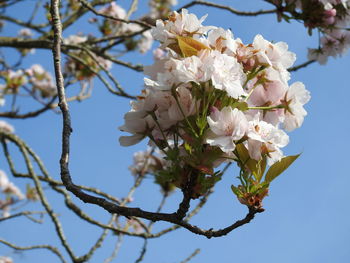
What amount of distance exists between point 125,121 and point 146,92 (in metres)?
0.09

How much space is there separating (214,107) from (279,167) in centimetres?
21

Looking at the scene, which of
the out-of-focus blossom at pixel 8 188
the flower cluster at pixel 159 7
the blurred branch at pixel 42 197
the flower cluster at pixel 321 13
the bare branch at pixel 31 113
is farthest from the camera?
the out-of-focus blossom at pixel 8 188

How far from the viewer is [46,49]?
10.00ft

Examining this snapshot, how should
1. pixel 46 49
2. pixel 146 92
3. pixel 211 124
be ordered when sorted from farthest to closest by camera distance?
pixel 46 49
pixel 146 92
pixel 211 124

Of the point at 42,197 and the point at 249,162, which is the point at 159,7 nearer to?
the point at 42,197

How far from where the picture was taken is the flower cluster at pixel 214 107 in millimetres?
1031

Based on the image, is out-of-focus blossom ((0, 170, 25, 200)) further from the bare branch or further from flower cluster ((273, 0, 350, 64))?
flower cluster ((273, 0, 350, 64))

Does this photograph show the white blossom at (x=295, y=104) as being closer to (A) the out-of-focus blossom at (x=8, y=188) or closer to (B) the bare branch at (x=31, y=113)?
(B) the bare branch at (x=31, y=113)

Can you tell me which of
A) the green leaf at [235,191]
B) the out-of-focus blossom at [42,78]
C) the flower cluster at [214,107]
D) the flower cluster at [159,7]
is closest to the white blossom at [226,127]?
the flower cluster at [214,107]

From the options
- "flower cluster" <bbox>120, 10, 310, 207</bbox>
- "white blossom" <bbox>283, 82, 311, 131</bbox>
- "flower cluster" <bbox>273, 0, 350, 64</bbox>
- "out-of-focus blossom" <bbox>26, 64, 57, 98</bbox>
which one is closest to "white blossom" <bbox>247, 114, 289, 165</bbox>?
"flower cluster" <bbox>120, 10, 310, 207</bbox>

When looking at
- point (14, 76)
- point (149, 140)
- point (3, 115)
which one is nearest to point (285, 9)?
point (149, 140)

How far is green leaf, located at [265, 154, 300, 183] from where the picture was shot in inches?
41.9

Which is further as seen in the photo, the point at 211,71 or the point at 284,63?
the point at 284,63

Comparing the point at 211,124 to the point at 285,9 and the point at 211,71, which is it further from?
the point at 285,9
